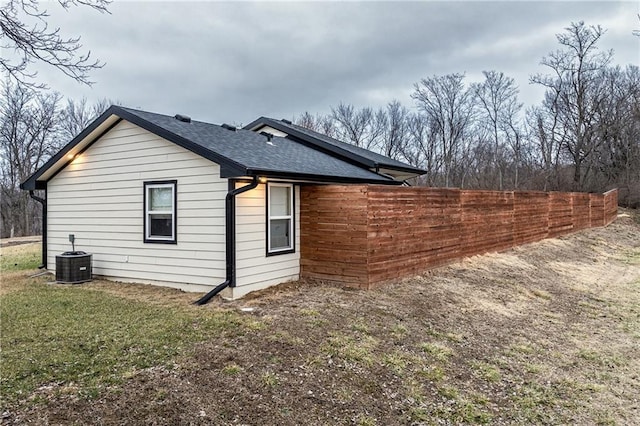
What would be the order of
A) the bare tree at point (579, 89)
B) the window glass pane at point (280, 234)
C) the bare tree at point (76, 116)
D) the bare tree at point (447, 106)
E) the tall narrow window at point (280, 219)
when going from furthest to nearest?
the bare tree at point (447, 106) → the bare tree at point (76, 116) → the bare tree at point (579, 89) → the window glass pane at point (280, 234) → the tall narrow window at point (280, 219)

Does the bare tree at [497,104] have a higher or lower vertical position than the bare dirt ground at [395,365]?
higher

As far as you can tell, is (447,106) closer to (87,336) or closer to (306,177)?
(306,177)

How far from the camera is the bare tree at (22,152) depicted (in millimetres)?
25609

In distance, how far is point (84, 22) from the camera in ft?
Result: 21.7

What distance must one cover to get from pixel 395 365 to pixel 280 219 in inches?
154

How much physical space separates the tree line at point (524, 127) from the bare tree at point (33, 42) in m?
27.2

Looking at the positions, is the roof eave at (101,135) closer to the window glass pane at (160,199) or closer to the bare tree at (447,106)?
the window glass pane at (160,199)

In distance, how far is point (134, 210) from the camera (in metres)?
8.38

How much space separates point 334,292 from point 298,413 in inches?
149

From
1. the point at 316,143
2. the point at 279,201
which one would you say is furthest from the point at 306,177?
the point at 316,143

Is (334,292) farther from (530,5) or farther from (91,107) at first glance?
(91,107)

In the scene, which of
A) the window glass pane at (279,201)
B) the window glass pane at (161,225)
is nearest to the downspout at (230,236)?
the window glass pane at (279,201)

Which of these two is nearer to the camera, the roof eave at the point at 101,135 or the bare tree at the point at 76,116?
the roof eave at the point at 101,135

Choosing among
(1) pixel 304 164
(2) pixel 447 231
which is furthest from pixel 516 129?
(1) pixel 304 164
